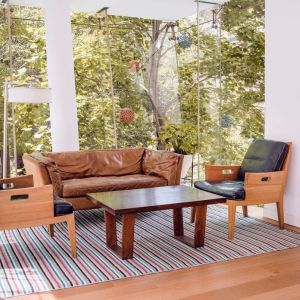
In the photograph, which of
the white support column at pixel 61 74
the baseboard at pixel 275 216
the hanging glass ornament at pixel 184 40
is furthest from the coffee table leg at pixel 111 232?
the hanging glass ornament at pixel 184 40

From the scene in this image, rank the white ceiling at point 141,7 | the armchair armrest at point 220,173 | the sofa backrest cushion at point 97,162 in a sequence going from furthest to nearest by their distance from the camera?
the white ceiling at point 141,7 → the sofa backrest cushion at point 97,162 → the armchair armrest at point 220,173

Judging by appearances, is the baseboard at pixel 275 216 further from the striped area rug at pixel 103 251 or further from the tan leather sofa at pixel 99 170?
the tan leather sofa at pixel 99 170

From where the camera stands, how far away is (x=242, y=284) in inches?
114

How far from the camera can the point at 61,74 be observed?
5.66 m

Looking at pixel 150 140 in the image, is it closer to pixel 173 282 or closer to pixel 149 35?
pixel 149 35

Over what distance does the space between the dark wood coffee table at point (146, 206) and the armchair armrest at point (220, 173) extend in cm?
60

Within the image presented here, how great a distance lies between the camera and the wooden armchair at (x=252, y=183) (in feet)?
13.0

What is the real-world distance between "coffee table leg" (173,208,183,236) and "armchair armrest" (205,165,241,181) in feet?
2.70

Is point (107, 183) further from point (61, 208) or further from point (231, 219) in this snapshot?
point (231, 219)

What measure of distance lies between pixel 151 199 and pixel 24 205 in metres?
1.06

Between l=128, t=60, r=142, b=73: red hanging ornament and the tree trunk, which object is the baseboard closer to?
the tree trunk

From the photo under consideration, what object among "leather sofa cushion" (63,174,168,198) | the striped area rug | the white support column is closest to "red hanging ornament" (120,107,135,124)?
the white support column

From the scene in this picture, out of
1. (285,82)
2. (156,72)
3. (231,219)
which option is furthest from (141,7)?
(231,219)

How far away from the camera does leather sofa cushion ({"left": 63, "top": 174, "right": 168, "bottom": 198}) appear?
4441 mm
